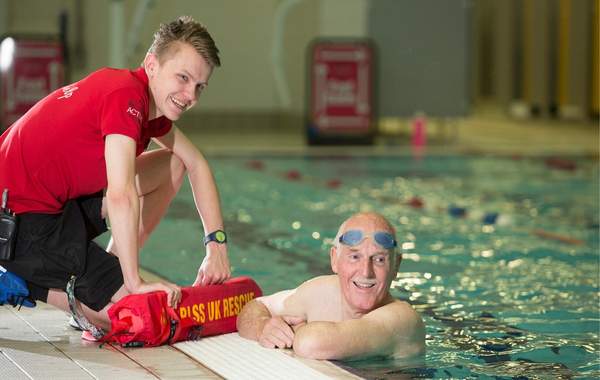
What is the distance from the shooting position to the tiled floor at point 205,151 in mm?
3699

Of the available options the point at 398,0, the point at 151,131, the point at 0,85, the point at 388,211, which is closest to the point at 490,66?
the point at 398,0

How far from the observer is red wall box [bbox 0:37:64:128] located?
1357 cm

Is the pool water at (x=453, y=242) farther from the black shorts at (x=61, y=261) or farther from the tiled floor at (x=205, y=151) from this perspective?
the black shorts at (x=61, y=261)

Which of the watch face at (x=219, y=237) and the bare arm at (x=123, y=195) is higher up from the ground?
the bare arm at (x=123, y=195)

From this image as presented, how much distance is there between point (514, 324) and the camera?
16.2 feet

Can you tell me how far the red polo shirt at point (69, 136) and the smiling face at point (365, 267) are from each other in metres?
0.77

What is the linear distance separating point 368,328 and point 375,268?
0.20 meters

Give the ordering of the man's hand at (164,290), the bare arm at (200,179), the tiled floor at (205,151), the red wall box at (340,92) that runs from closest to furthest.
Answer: the tiled floor at (205,151)
the man's hand at (164,290)
the bare arm at (200,179)
the red wall box at (340,92)

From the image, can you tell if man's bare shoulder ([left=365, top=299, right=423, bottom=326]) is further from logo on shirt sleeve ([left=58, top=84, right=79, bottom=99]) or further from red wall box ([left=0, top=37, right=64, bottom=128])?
red wall box ([left=0, top=37, right=64, bottom=128])

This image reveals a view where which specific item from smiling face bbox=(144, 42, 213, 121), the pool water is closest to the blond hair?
smiling face bbox=(144, 42, 213, 121)

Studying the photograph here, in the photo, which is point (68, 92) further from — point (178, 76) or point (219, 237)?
point (219, 237)

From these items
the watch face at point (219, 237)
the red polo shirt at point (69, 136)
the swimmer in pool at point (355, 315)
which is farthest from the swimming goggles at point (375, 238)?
the red polo shirt at point (69, 136)

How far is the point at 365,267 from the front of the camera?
4.01 metres

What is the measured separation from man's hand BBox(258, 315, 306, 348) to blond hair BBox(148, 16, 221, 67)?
0.88m
